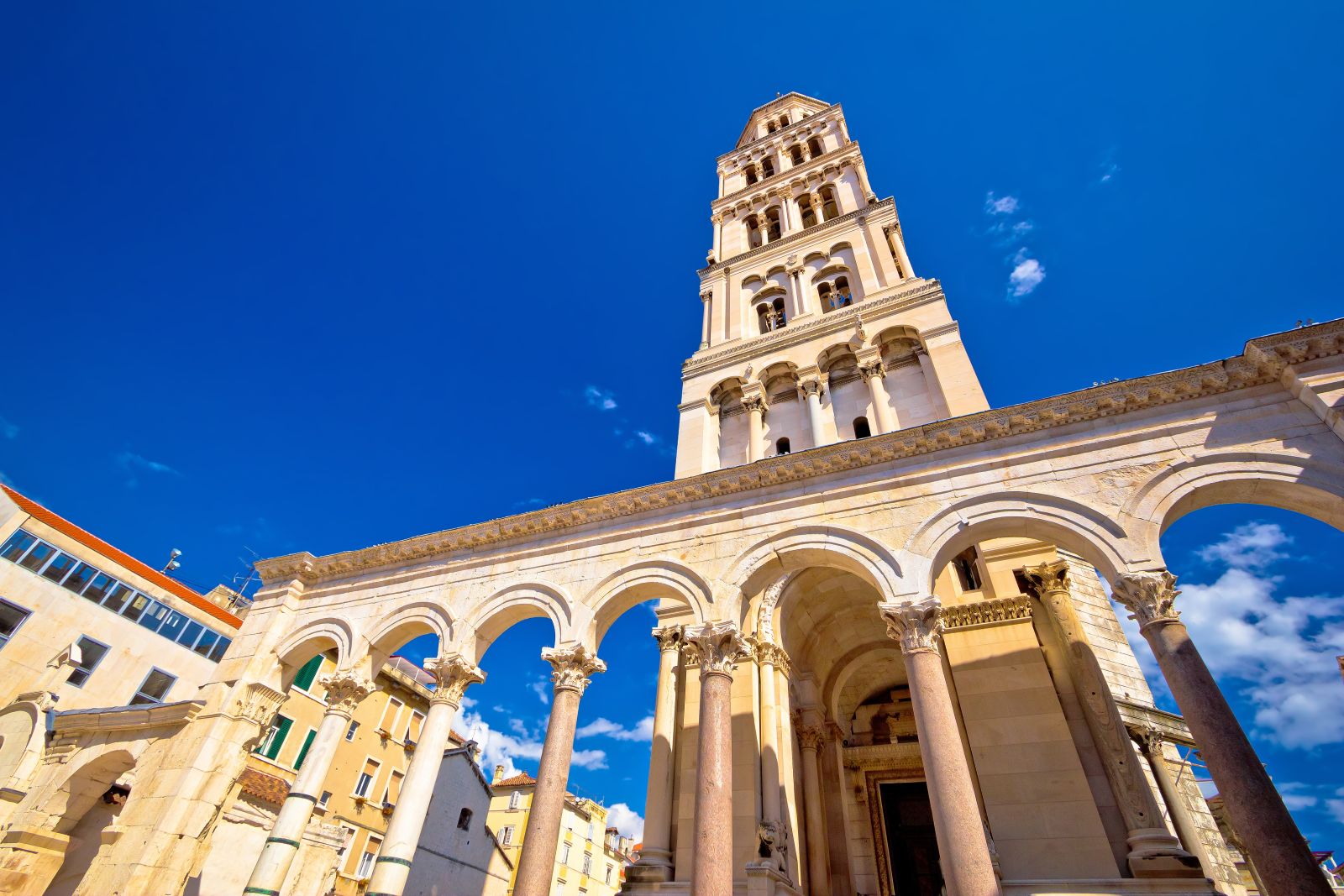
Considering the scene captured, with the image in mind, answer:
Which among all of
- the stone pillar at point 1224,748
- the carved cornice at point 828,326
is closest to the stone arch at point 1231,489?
the stone pillar at point 1224,748

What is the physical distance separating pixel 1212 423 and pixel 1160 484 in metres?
1.38

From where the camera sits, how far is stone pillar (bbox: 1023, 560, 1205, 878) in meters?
8.38

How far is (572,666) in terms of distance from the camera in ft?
36.4

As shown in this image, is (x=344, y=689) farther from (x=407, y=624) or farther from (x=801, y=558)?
(x=801, y=558)

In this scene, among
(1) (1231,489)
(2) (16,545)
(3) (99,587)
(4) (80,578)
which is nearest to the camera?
(1) (1231,489)

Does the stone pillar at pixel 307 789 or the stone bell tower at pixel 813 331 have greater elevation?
the stone bell tower at pixel 813 331

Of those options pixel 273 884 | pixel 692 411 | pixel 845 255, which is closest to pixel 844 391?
pixel 692 411

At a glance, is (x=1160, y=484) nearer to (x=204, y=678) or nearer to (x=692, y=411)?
(x=692, y=411)

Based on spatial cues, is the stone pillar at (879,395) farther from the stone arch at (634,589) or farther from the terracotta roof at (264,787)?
the terracotta roof at (264,787)

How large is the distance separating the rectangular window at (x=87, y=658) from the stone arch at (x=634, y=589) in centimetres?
2198

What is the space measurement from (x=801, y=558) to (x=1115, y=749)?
5.62 metres

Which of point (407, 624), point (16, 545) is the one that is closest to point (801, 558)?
point (407, 624)

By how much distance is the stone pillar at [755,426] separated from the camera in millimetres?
17375

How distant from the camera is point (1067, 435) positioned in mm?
10180
